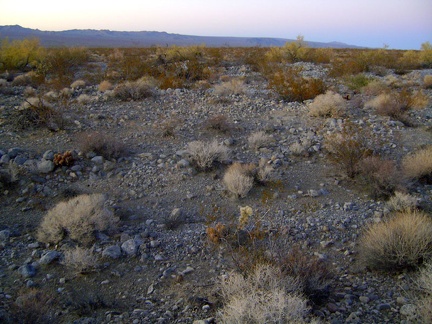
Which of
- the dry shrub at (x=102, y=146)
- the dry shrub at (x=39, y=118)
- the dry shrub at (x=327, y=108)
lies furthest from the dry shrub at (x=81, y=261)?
the dry shrub at (x=327, y=108)

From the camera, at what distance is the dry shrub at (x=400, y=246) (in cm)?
328

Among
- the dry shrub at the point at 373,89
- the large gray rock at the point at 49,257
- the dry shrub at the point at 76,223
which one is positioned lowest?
the large gray rock at the point at 49,257

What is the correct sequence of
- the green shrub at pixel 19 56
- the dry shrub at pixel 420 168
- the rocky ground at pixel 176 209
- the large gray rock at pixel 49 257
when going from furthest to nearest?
the green shrub at pixel 19 56
the dry shrub at pixel 420 168
the large gray rock at pixel 49 257
the rocky ground at pixel 176 209

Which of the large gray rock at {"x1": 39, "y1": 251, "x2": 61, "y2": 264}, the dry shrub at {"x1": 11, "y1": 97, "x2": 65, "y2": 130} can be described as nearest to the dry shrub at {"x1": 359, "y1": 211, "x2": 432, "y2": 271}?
the large gray rock at {"x1": 39, "y1": 251, "x2": 61, "y2": 264}

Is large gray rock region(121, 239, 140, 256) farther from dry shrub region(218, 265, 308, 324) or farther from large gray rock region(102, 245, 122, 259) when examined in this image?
dry shrub region(218, 265, 308, 324)

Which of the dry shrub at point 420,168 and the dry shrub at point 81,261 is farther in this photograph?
the dry shrub at point 420,168

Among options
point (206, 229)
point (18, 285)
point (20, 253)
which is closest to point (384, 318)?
point (206, 229)

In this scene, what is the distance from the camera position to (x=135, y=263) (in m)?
3.76

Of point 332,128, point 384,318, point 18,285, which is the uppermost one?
point 332,128

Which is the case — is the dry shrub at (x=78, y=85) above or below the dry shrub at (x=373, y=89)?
below

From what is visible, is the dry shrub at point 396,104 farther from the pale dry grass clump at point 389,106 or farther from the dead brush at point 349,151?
the dead brush at point 349,151

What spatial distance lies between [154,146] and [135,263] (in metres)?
3.22

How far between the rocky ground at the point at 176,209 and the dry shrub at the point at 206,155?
0.57 feet

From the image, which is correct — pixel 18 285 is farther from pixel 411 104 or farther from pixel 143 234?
pixel 411 104
